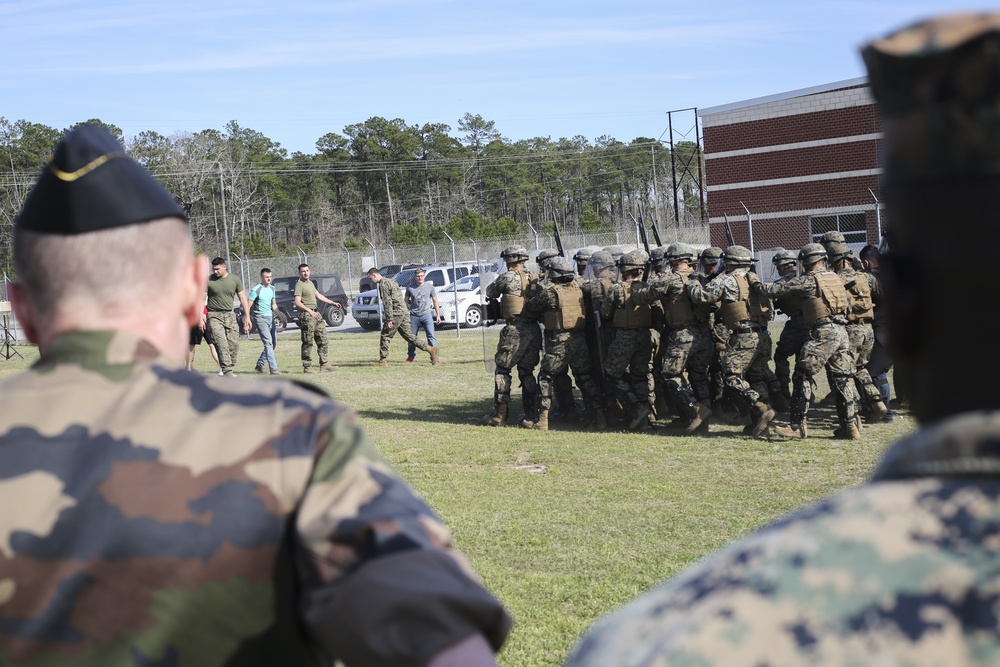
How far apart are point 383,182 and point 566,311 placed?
238 feet

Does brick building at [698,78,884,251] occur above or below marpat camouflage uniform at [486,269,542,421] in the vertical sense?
above

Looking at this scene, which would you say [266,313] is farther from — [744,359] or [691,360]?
[744,359]

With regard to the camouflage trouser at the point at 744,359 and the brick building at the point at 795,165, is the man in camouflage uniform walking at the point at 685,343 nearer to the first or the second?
the camouflage trouser at the point at 744,359

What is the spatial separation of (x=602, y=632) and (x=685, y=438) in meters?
11.0

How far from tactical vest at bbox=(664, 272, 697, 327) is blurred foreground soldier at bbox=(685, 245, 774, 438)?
0.28 m

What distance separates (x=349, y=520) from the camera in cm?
153

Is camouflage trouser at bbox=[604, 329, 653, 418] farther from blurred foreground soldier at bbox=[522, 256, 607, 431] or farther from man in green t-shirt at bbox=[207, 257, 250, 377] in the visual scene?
man in green t-shirt at bbox=[207, 257, 250, 377]

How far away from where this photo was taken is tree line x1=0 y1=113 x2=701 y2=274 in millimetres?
64125

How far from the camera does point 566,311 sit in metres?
12.6

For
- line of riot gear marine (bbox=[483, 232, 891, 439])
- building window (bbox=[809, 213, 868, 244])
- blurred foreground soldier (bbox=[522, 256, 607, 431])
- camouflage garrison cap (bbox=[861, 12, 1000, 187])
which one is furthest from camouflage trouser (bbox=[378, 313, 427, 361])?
camouflage garrison cap (bbox=[861, 12, 1000, 187])

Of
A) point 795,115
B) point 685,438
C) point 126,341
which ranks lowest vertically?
point 685,438

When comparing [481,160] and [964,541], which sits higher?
[481,160]

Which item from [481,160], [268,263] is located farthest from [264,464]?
[481,160]

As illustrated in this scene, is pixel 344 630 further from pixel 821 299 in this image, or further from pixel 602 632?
pixel 821 299
